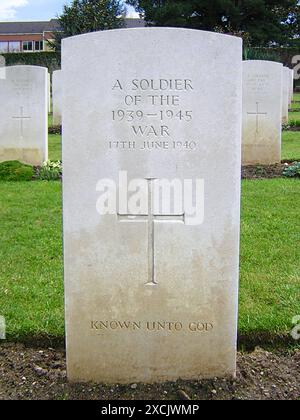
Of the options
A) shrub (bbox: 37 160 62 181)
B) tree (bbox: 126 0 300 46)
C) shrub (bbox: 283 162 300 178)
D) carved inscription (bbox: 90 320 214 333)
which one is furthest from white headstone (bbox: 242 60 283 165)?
tree (bbox: 126 0 300 46)

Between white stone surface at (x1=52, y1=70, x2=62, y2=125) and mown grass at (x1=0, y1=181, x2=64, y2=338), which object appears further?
white stone surface at (x1=52, y1=70, x2=62, y2=125)

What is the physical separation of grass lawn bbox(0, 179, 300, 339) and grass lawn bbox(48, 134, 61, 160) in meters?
3.54

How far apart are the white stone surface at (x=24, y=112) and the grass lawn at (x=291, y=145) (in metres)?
4.23

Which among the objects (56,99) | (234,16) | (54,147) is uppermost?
(234,16)

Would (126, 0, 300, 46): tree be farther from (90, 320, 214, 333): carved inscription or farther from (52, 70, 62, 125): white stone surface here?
(90, 320, 214, 333): carved inscription

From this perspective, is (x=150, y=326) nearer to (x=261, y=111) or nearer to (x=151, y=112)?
(x=151, y=112)

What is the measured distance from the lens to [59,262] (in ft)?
14.5

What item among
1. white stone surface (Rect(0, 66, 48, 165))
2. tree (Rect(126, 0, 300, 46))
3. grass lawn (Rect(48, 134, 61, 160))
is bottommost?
grass lawn (Rect(48, 134, 61, 160))

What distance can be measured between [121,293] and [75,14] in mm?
30456

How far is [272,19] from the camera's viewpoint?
30.7 metres

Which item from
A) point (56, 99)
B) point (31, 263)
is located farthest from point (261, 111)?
point (56, 99)

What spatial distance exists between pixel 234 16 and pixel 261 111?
22668 mm

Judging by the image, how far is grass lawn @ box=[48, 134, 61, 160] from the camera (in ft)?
34.6

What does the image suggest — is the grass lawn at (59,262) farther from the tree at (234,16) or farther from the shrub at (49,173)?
the tree at (234,16)
